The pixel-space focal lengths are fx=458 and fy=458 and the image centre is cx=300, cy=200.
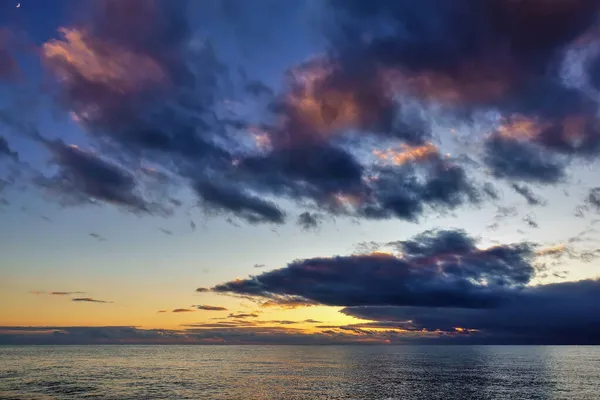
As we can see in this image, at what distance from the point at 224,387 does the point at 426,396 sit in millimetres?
51294

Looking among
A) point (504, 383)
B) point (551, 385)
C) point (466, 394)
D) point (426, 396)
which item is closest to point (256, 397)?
point (426, 396)

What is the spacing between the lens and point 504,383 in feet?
447

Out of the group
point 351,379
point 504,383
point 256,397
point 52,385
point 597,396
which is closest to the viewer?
point 256,397

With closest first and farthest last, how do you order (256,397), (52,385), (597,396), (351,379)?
1. (256,397)
2. (597,396)
3. (52,385)
4. (351,379)

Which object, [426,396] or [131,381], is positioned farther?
[131,381]

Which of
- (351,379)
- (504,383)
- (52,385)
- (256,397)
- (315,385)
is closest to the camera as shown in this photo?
(256,397)

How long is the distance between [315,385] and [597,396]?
227 ft

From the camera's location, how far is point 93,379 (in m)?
140

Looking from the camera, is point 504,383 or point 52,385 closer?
point 52,385

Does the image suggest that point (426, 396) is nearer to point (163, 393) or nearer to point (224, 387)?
point (224, 387)

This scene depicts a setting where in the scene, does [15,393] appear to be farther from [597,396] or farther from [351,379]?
[597,396]

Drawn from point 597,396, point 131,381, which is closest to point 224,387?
point 131,381

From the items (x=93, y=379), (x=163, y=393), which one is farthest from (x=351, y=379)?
(x=93, y=379)

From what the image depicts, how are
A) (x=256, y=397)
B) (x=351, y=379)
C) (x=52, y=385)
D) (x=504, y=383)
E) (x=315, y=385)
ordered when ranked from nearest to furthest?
(x=256, y=397) → (x=52, y=385) → (x=315, y=385) → (x=504, y=383) → (x=351, y=379)
